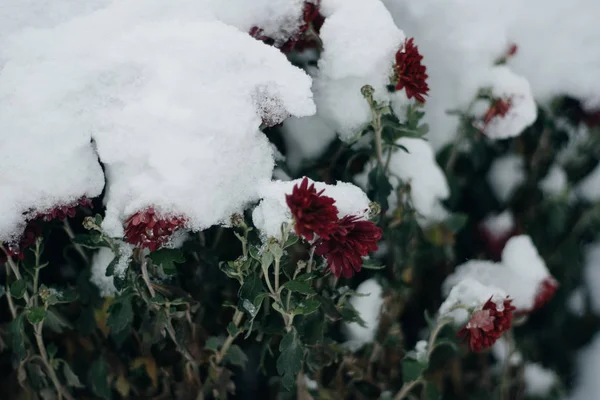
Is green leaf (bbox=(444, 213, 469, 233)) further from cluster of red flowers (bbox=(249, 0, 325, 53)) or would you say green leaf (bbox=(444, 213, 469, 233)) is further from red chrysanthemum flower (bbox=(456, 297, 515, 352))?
cluster of red flowers (bbox=(249, 0, 325, 53))

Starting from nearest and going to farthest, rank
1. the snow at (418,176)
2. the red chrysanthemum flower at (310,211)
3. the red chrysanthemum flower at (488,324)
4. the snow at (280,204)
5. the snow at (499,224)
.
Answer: the red chrysanthemum flower at (310,211), the snow at (280,204), the red chrysanthemum flower at (488,324), the snow at (418,176), the snow at (499,224)

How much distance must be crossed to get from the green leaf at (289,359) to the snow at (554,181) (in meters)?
0.94

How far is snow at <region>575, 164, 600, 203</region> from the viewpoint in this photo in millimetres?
1619

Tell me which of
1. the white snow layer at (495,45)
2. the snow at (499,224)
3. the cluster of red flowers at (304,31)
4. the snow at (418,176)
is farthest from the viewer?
the snow at (499,224)

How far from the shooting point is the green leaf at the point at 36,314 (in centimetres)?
102

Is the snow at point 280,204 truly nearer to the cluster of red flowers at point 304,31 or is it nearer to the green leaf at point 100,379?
the cluster of red flowers at point 304,31

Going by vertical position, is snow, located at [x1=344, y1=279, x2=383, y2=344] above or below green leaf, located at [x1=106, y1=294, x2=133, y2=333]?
below

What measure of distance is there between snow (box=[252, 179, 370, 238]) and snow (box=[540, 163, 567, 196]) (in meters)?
0.85

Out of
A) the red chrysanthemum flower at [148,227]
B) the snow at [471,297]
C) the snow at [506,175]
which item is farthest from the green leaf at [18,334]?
the snow at [506,175]

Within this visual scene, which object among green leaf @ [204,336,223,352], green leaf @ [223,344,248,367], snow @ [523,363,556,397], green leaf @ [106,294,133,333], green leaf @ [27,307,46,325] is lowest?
snow @ [523,363,556,397]

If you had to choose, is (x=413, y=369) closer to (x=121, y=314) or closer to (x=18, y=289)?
(x=121, y=314)

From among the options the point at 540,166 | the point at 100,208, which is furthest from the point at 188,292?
the point at 540,166

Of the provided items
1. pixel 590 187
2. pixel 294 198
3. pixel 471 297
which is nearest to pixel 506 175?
pixel 590 187

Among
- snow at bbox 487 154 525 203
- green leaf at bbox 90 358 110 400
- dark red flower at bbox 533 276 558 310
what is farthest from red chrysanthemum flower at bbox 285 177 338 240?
snow at bbox 487 154 525 203
